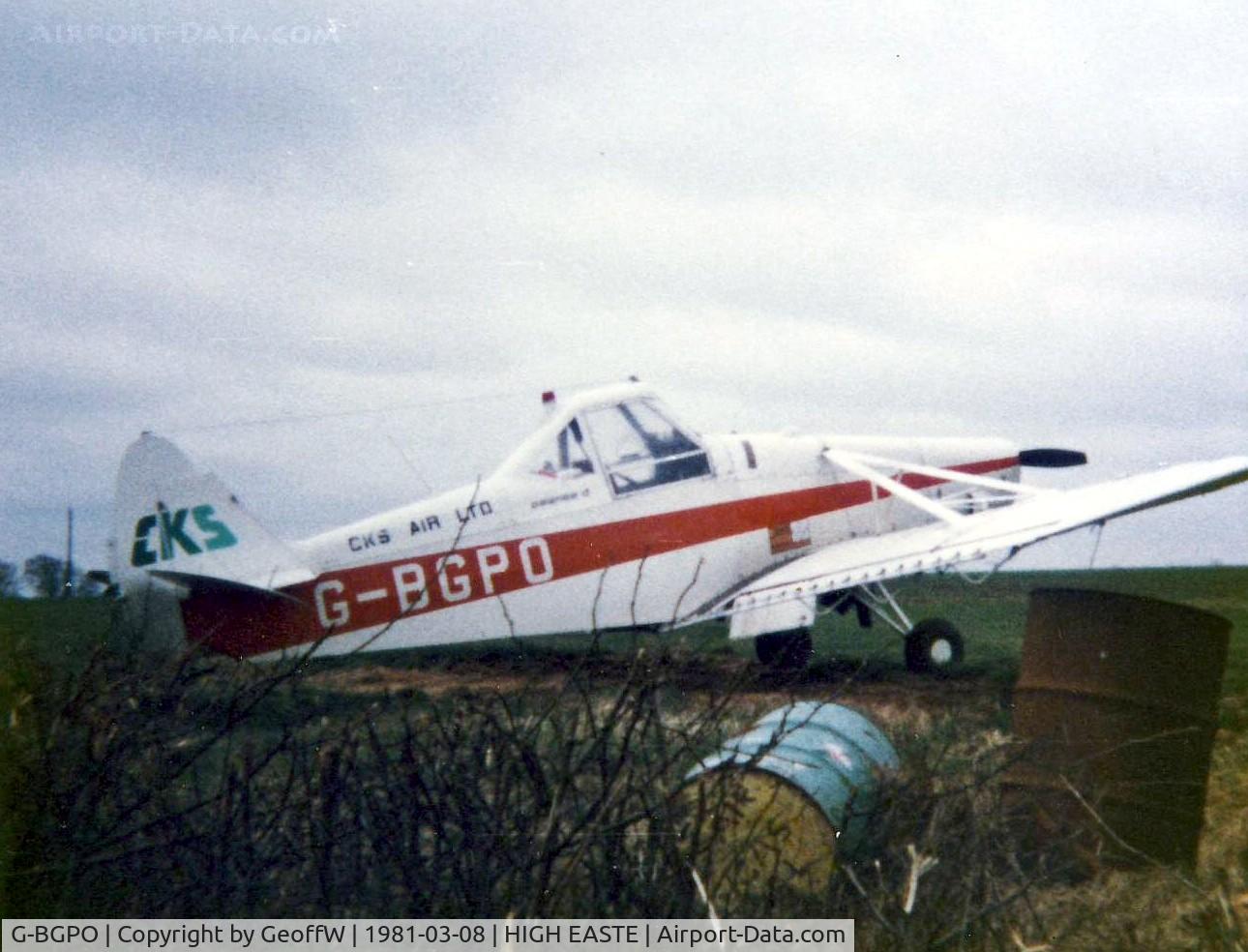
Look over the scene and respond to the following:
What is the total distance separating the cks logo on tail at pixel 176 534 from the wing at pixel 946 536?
3.35 metres

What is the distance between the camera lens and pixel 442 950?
2029 millimetres

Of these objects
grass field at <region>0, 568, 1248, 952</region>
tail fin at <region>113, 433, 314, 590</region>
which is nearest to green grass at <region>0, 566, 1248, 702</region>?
tail fin at <region>113, 433, 314, 590</region>

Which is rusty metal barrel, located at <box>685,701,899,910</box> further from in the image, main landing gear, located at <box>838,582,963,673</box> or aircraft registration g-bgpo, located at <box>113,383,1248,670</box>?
main landing gear, located at <box>838,582,963,673</box>

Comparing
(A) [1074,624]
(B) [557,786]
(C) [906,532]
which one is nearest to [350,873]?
(B) [557,786]

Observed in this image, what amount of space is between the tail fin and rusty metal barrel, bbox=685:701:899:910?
3.97 m

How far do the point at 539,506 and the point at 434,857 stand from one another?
6.02m

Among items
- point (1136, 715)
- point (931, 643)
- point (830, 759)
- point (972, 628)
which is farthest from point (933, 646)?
point (830, 759)

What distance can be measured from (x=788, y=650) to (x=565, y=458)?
1894 mm

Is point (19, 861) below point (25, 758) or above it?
below

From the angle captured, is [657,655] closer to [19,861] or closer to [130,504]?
[19,861]

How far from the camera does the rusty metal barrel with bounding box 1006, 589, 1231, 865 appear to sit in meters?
4.27
